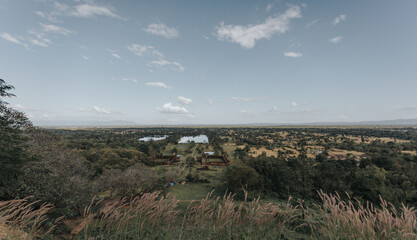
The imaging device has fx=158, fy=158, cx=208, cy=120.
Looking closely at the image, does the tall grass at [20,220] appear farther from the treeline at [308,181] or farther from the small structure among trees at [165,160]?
the small structure among trees at [165,160]

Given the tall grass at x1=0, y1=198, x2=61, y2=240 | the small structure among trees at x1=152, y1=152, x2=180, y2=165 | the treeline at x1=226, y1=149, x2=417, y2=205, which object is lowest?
the small structure among trees at x1=152, y1=152, x2=180, y2=165

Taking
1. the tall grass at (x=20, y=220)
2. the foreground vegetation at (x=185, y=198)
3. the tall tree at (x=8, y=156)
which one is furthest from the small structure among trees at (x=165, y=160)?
the tall grass at (x=20, y=220)

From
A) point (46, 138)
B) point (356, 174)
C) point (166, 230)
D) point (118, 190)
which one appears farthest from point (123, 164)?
point (356, 174)

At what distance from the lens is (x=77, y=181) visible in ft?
64.8

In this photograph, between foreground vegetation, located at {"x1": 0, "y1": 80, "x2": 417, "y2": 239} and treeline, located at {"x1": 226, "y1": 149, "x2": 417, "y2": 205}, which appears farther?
treeline, located at {"x1": 226, "y1": 149, "x2": 417, "y2": 205}

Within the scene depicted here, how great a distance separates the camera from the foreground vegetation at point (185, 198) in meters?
5.59

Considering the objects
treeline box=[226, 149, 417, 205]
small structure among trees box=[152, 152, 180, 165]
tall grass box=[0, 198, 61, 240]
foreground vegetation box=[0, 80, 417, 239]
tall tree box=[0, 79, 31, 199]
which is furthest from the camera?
small structure among trees box=[152, 152, 180, 165]

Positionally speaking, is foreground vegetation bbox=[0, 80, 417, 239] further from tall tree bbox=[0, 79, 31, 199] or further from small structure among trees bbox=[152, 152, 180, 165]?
small structure among trees bbox=[152, 152, 180, 165]

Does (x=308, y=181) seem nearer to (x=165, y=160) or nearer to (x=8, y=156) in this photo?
(x=8, y=156)

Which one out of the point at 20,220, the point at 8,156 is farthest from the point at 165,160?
the point at 20,220

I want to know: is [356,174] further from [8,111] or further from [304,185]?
[8,111]

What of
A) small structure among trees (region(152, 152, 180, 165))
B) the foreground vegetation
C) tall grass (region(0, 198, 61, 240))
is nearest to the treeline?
the foreground vegetation

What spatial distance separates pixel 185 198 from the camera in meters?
31.8

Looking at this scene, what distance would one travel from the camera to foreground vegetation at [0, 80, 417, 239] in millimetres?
5594
